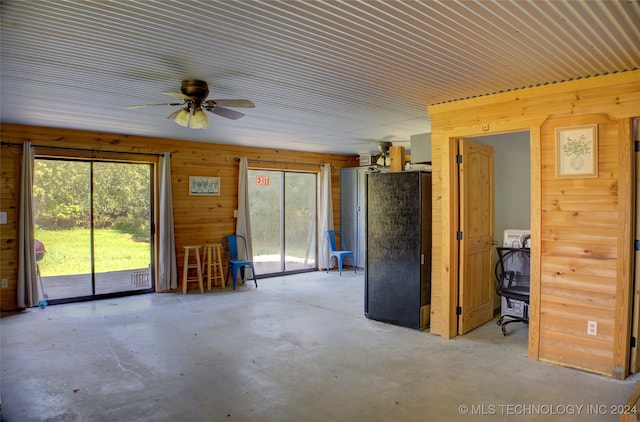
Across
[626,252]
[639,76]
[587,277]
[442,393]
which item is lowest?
[442,393]

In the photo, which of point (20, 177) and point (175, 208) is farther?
point (175, 208)

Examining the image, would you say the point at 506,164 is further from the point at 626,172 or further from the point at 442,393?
the point at 442,393

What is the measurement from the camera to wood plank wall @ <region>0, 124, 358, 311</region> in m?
5.28

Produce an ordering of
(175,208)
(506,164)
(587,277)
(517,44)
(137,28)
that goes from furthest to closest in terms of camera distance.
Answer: (175,208)
(506,164)
(587,277)
(517,44)
(137,28)

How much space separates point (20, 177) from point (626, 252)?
258 inches

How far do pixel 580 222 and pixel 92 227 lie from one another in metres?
5.92

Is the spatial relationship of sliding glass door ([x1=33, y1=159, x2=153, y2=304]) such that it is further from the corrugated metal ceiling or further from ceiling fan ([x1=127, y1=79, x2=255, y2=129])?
ceiling fan ([x1=127, y1=79, x2=255, y2=129])

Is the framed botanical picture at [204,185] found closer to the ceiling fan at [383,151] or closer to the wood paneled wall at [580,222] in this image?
the ceiling fan at [383,151]

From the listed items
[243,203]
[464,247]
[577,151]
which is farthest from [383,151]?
[577,151]

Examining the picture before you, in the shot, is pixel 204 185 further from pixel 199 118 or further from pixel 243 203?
pixel 199 118

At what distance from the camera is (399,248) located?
15.0 feet

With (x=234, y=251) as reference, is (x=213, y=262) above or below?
below

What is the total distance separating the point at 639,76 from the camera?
308 centimetres

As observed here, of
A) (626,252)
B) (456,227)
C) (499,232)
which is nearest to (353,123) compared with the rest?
(456,227)
